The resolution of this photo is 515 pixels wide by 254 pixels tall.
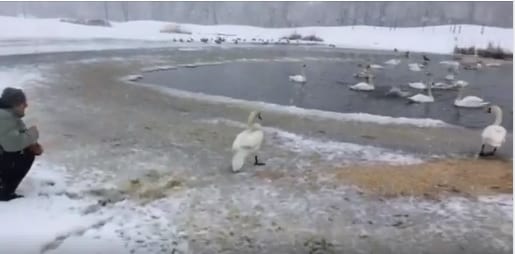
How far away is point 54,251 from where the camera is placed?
1.76 meters

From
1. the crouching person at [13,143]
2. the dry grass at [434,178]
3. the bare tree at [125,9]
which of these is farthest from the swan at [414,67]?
the crouching person at [13,143]

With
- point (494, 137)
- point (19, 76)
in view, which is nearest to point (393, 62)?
point (19, 76)

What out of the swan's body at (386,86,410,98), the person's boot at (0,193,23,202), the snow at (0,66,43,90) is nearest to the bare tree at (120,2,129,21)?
the snow at (0,66,43,90)

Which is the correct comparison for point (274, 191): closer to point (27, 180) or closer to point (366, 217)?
point (366, 217)

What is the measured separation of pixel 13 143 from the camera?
Answer: 2045mm

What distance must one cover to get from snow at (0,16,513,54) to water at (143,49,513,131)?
0.54 metres

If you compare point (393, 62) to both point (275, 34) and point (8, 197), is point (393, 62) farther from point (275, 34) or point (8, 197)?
point (8, 197)

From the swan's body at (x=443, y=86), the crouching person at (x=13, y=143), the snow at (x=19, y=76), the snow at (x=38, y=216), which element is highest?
the crouching person at (x=13, y=143)

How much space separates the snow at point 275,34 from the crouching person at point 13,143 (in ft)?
6.47

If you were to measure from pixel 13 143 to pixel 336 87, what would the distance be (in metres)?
5.73

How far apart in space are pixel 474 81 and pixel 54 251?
26.5ft

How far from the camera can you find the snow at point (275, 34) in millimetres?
4418

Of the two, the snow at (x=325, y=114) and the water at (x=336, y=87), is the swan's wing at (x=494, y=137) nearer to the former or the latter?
the water at (x=336, y=87)

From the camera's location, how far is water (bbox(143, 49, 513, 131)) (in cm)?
572
